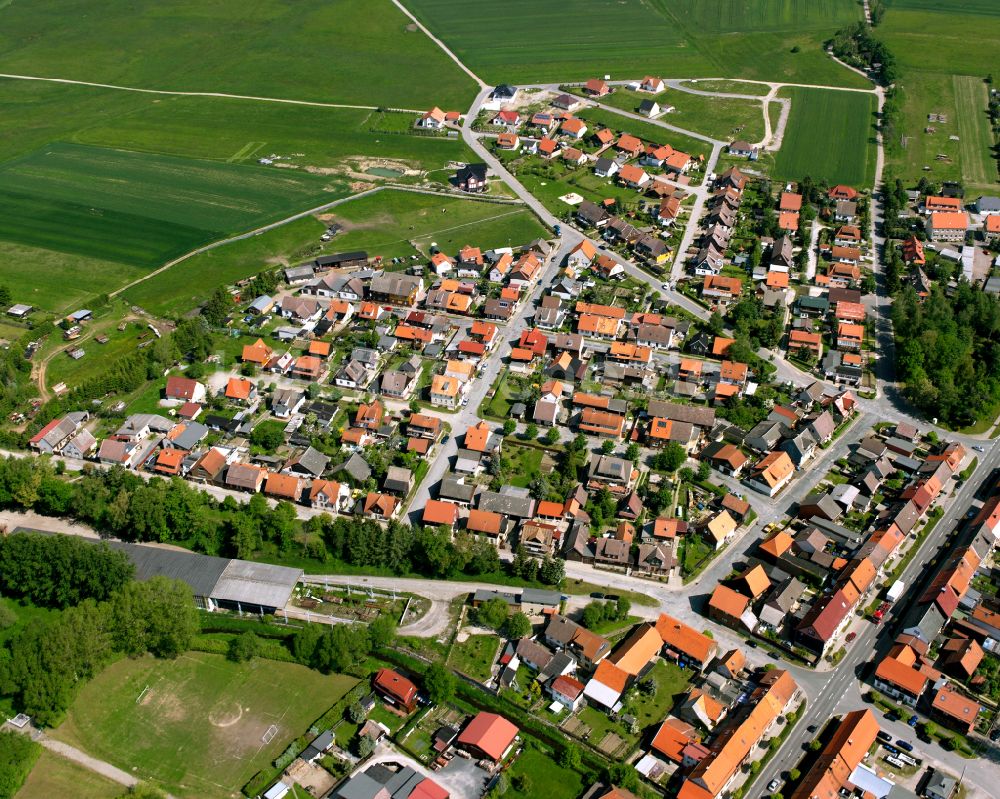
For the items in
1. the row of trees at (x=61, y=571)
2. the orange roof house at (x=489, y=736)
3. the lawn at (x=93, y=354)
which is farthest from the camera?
the lawn at (x=93, y=354)

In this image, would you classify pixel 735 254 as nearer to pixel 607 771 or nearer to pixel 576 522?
pixel 576 522

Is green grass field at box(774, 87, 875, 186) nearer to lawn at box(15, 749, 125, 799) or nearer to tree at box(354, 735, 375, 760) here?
tree at box(354, 735, 375, 760)

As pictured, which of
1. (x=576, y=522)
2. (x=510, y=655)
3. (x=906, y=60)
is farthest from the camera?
(x=906, y=60)

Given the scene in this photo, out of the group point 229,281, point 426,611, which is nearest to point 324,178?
point 229,281

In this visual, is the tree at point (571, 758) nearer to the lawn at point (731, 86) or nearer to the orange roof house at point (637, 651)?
the orange roof house at point (637, 651)

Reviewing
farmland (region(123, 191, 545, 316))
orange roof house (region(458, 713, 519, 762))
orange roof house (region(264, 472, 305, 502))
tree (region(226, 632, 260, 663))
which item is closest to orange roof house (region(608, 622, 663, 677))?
orange roof house (region(458, 713, 519, 762))

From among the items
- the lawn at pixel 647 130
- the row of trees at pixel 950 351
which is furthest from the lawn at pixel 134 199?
the row of trees at pixel 950 351
